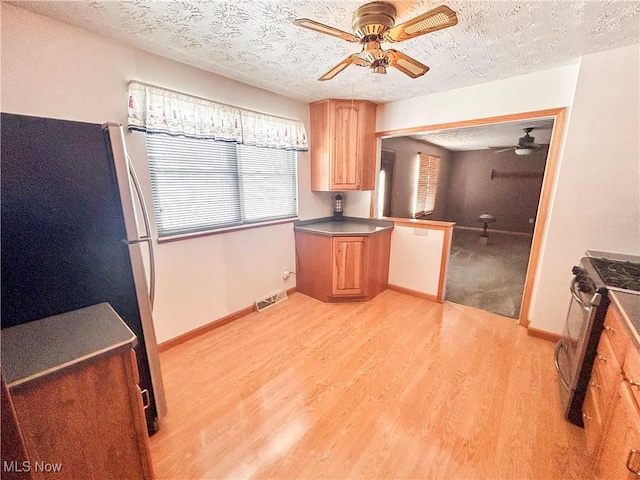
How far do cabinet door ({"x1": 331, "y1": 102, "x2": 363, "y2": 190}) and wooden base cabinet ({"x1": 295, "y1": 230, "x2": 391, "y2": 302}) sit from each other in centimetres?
72

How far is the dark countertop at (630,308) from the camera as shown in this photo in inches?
39.9

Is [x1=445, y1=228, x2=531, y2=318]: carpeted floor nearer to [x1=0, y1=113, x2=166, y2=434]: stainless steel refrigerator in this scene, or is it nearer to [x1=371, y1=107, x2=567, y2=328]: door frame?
[x1=371, y1=107, x2=567, y2=328]: door frame

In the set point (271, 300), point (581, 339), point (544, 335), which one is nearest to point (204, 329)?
point (271, 300)

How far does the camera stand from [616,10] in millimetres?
1430

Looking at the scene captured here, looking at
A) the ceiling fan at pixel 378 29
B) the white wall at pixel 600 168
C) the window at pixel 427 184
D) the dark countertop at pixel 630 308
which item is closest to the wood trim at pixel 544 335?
the white wall at pixel 600 168

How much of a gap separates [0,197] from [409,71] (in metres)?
2.17

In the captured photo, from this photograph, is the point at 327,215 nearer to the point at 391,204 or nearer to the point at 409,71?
the point at 391,204

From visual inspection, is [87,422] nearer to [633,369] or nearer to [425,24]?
[633,369]

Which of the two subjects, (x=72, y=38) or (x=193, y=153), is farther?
(x=193, y=153)

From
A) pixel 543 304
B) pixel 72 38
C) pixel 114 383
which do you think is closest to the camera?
pixel 114 383

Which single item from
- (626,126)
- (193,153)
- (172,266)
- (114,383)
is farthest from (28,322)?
(626,126)

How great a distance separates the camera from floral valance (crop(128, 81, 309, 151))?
6.11 ft

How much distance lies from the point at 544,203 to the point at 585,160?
0.43m

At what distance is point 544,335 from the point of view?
2365mm
